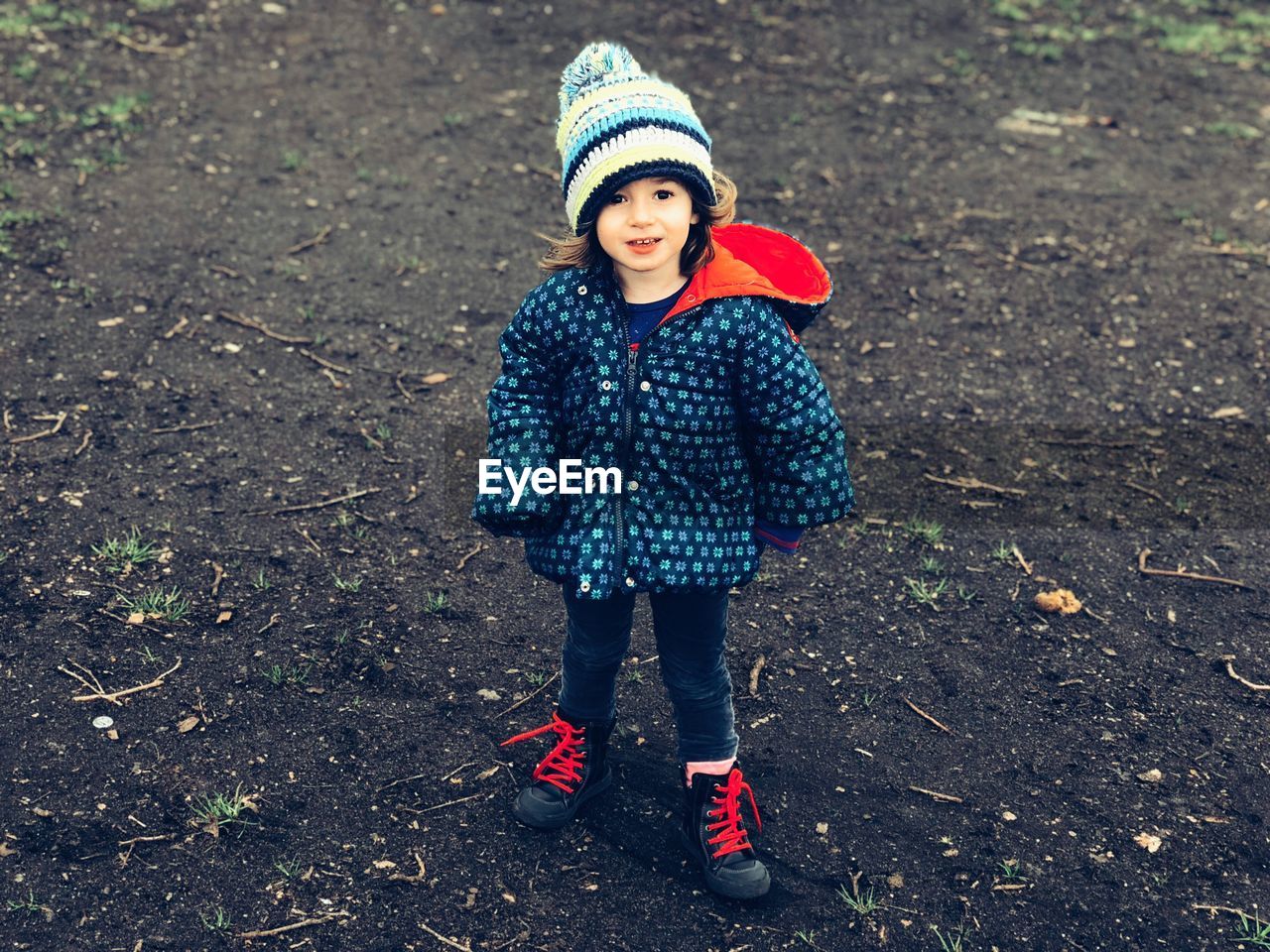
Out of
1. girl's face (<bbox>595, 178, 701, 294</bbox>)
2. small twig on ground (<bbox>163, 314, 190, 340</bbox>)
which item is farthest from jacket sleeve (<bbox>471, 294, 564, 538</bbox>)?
small twig on ground (<bbox>163, 314, 190, 340</bbox>)

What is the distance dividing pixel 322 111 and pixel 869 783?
549cm

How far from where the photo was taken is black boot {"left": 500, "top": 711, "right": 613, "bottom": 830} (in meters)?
3.35

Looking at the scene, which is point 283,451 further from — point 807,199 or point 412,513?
point 807,199

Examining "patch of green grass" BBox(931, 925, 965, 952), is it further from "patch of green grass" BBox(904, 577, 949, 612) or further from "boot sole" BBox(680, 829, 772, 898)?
"patch of green grass" BBox(904, 577, 949, 612)

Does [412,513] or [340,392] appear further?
[340,392]

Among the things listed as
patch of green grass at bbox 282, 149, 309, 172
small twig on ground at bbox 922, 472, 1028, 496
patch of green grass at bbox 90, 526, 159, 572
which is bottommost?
small twig on ground at bbox 922, 472, 1028, 496

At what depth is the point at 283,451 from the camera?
4.84 m

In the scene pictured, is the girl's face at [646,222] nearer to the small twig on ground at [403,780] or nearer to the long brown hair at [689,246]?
the long brown hair at [689,246]

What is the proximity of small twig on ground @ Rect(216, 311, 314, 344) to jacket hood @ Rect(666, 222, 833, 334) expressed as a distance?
301 cm

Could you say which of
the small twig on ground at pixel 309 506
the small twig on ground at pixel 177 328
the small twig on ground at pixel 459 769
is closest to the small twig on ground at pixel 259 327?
the small twig on ground at pixel 177 328

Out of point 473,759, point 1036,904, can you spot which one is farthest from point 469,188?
point 1036,904

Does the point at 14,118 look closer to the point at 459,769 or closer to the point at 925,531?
the point at 459,769

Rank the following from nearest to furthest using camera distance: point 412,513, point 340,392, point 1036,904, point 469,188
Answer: point 1036,904 < point 412,513 < point 340,392 < point 469,188

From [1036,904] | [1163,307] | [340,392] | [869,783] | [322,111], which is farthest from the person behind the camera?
[322,111]
